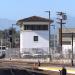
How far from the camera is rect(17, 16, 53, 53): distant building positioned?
108938mm

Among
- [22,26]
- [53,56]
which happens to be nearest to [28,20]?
[22,26]

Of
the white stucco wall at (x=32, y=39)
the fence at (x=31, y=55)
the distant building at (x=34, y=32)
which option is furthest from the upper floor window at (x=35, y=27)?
the fence at (x=31, y=55)

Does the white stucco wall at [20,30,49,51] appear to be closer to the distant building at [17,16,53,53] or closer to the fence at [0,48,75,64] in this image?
the distant building at [17,16,53,53]

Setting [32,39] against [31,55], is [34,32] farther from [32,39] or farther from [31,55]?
[31,55]

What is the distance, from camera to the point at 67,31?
149 m

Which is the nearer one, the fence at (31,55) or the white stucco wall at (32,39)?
the fence at (31,55)

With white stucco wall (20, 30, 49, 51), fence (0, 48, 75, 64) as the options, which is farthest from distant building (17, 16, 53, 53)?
fence (0, 48, 75, 64)

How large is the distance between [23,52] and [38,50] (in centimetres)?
310

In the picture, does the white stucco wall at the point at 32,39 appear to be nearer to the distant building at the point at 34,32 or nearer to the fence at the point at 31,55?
the distant building at the point at 34,32

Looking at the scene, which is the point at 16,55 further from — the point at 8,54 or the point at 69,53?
the point at 69,53

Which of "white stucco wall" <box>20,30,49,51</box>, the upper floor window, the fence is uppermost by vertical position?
the upper floor window

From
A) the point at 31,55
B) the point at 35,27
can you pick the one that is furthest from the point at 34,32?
the point at 31,55

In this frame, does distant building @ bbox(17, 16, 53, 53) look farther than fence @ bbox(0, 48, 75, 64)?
Yes

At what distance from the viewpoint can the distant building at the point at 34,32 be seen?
10894 cm
